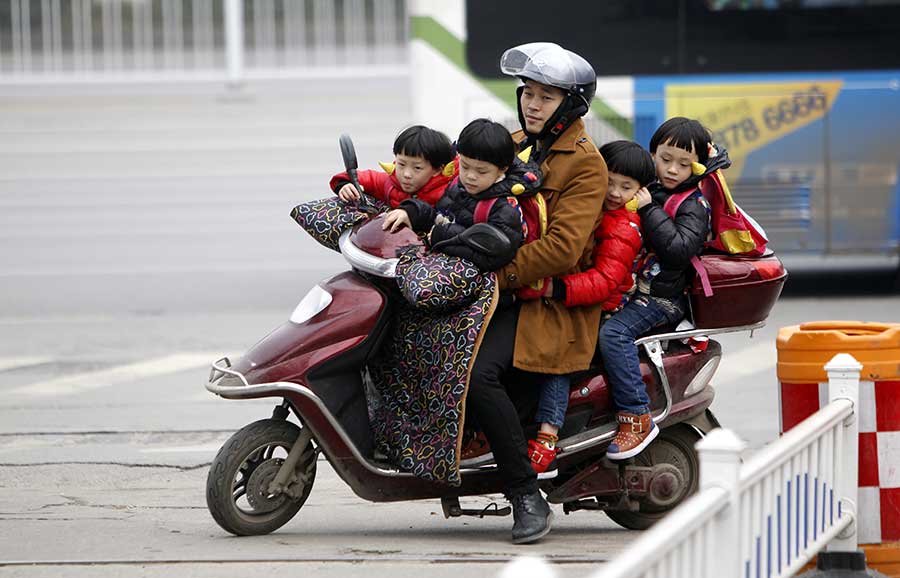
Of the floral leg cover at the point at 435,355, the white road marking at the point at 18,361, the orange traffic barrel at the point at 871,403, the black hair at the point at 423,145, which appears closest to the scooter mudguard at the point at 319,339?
the floral leg cover at the point at 435,355

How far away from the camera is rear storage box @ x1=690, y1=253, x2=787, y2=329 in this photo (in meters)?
5.56

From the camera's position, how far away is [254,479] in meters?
5.39

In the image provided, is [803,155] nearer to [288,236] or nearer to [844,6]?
[844,6]

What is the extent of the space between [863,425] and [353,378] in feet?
5.75

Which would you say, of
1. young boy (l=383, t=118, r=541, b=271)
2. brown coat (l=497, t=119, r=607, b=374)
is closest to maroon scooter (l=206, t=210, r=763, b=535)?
young boy (l=383, t=118, r=541, b=271)

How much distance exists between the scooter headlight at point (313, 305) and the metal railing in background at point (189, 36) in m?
13.2

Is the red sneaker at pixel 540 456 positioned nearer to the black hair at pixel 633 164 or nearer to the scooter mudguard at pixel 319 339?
the scooter mudguard at pixel 319 339

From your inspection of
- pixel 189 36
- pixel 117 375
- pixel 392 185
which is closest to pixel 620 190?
pixel 392 185

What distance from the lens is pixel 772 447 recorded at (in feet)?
13.5

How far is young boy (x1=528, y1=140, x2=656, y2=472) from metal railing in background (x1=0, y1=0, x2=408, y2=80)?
13216 mm

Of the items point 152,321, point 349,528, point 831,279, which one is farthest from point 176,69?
point 349,528

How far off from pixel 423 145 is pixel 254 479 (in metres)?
1.31

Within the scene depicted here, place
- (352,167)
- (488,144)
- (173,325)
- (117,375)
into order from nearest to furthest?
(488,144) → (352,167) → (117,375) → (173,325)

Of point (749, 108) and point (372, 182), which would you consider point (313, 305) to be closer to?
point (372, 182)
